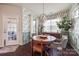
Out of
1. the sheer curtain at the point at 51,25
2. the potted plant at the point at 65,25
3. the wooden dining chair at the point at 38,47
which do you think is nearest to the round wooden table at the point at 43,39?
the wooden dining chair at the point at 38,47

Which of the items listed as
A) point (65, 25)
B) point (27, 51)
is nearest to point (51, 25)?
point (65, 25)

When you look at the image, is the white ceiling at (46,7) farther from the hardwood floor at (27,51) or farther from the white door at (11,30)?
the hardwood floor at (27,51)

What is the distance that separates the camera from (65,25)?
2.68 m

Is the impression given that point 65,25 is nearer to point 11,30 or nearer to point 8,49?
point 11,30

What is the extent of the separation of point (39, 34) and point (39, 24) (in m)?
0.21

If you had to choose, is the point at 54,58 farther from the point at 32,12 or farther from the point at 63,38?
the point at 32,12

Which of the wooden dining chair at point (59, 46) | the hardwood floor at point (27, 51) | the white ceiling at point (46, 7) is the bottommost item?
the hardwood floor at point (27, 51)

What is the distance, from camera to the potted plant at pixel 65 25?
2652 mm

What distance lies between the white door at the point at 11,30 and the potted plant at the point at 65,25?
35.4 inches

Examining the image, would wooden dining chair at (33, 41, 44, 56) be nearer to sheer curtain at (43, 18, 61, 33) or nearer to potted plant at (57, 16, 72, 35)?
sheer curtain at (43, 18, 61, 33)

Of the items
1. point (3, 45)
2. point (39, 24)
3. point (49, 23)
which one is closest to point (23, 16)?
point (39, 24)

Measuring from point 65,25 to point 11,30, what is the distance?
1132mm

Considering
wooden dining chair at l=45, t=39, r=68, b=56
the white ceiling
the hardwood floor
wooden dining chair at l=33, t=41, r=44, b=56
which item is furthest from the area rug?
the white ceiling

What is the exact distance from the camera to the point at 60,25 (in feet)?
8.73
